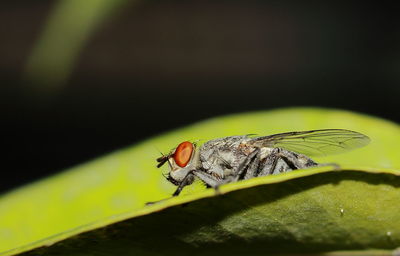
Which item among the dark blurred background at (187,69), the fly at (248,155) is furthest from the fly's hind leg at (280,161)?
the dark blurred background at (187,69)

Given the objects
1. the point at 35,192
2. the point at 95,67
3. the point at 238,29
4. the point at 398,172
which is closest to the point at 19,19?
the point at 95,67

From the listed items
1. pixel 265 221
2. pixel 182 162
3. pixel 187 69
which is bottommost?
pixel 265 221

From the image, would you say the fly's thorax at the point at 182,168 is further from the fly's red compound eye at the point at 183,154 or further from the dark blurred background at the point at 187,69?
the dark blurred background at the point at 187,69

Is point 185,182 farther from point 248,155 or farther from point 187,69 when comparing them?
point 187,69

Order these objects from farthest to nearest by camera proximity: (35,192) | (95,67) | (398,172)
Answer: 1. (95,67)
2. (35,192)
3. (398,172)

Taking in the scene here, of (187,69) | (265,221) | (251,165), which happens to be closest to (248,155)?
(251,165)

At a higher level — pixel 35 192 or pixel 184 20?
pixel 184 20

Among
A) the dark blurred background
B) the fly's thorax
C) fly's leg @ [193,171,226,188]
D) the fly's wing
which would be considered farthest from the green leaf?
the dark blurred background

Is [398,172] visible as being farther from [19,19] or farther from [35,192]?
[19,19]
